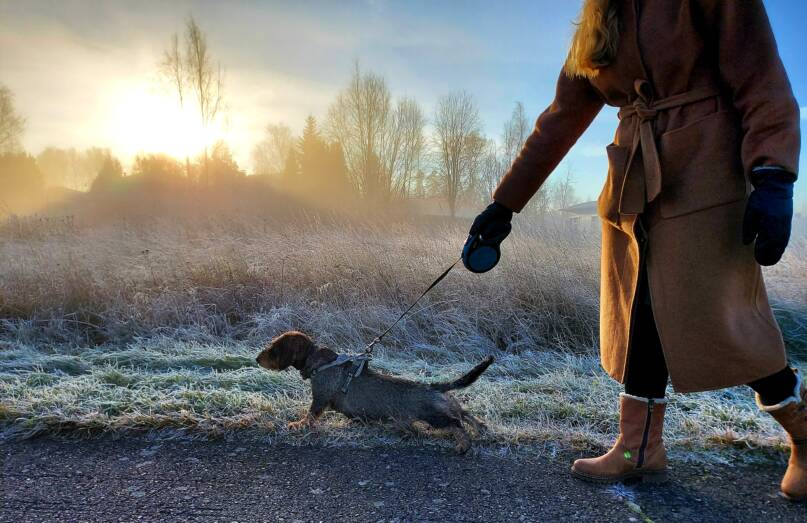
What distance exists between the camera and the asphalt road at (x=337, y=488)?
1.85 metres

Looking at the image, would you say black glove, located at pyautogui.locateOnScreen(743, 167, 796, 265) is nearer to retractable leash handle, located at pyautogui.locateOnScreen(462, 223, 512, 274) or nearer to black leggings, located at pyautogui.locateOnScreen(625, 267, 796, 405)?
black leggings, located at pyautogui.locateOnScreen(625, 267, 796, 405)

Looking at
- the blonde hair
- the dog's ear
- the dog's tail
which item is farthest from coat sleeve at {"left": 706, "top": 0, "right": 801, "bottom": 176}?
the dog's ear

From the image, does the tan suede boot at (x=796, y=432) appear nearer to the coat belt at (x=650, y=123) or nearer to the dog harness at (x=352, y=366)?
the coat belt at (x=650, y=123)

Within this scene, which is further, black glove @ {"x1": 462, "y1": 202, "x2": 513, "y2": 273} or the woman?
black glove @ {"x1": 462, "y1": 202, "x2": 513, "y2": 273}

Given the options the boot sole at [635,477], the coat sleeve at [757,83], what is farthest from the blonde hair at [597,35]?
the boot sole at [635,477]

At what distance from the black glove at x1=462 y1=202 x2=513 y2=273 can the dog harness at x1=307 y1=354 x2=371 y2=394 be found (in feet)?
2.87

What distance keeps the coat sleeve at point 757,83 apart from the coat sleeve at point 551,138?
1.83 feet

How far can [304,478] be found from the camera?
84.2 inches

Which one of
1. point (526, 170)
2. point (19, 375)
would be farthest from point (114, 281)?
point (526, 170)

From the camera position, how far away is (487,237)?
8.00 feet

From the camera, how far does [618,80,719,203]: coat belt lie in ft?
5.86

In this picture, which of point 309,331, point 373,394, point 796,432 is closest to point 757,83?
point 796,432

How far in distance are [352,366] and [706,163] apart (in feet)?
6.56

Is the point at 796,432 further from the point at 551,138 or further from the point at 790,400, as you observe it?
the point at 551,138
